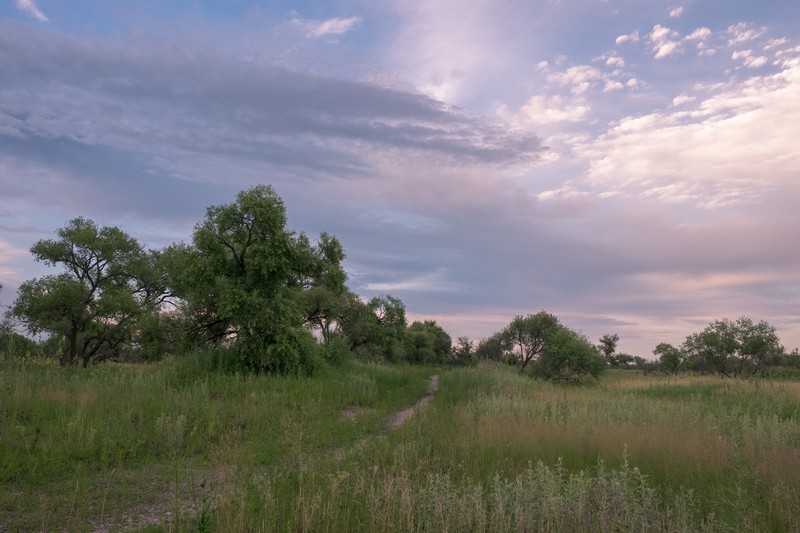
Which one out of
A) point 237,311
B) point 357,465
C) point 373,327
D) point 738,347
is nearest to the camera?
point 357,465

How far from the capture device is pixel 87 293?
3238cm

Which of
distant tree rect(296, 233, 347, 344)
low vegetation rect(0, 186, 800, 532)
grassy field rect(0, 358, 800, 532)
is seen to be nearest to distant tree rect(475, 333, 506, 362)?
low vegetation rect(0, 186, 800, 532)

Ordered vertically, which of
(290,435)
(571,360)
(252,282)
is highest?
(252,282)

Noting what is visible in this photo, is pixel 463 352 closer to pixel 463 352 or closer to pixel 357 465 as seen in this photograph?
pixel 463 352

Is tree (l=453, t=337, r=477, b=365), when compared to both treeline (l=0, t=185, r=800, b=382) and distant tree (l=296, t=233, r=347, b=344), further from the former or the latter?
distant tree (l=296, t=233, r=347, b=344)

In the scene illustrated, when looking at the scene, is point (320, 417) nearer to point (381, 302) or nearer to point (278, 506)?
point (278, 506)

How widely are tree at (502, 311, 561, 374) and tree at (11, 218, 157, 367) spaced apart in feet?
127

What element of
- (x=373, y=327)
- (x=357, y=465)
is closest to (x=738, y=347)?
(x=373, y=327)

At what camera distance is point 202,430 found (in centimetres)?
1145

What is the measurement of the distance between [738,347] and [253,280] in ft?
145

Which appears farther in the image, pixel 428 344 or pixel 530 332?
pixel 428 344

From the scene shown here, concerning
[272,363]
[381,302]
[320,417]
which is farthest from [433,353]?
[320,417]

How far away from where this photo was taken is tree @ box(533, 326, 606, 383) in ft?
125

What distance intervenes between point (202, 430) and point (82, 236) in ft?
89.3
